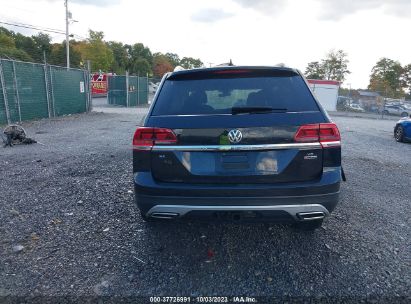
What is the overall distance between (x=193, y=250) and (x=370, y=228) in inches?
84.9

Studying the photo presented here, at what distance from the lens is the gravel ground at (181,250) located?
250 cm

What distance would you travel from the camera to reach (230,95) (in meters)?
2.86

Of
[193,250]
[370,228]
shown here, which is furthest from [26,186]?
[370,228]

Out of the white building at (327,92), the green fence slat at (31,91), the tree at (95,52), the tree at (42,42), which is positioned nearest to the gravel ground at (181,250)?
the green fence slat at (31,91)

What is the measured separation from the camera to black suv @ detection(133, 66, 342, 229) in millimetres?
2498

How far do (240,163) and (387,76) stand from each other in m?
68.8

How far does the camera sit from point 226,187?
99.5 inches

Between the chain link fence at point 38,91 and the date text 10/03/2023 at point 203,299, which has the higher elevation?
the chain link fence at point 38,91

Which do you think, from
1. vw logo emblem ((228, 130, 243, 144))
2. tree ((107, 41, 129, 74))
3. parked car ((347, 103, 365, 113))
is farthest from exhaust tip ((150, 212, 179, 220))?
tree ((107, 41, 129, 74))

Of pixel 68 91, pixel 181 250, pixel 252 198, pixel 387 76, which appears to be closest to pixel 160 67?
pixel 387 76

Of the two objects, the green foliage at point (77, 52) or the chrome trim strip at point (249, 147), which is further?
the green foliage at point (77, 52)

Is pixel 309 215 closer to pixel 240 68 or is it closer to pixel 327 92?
pixel 240 68

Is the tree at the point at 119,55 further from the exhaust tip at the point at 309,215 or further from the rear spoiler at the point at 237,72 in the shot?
the exhaust tip at the point at 309,215

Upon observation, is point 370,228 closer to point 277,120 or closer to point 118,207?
point 277,120
